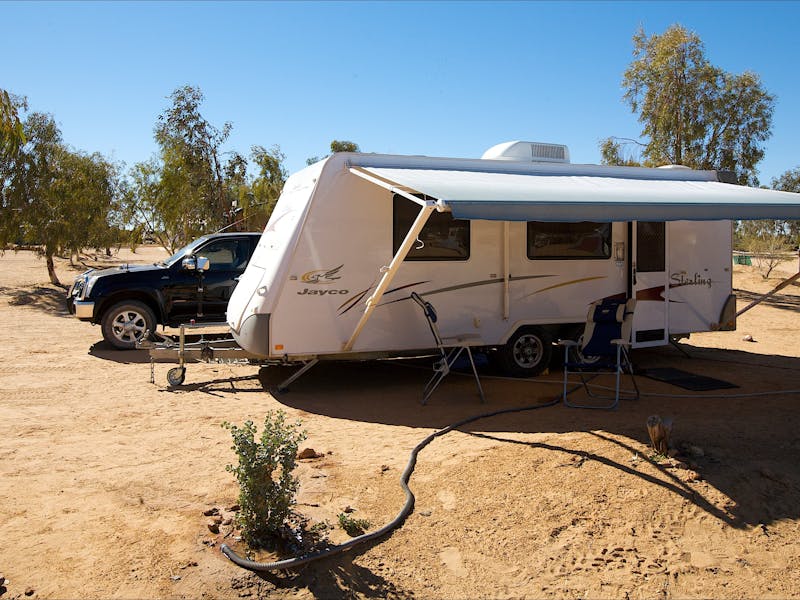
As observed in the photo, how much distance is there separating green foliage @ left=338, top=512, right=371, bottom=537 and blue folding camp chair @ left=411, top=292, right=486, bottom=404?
2.97 meters

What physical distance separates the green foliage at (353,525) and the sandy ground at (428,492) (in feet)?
0.30

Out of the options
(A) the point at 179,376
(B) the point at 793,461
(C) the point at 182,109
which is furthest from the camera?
(C) the point at 182,109

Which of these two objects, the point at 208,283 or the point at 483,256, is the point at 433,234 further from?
the point at 208,283

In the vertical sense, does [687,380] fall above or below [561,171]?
below

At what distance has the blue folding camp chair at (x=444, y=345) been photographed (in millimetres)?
6969

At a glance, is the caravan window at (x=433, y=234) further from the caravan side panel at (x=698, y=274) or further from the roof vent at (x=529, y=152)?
the caravan side panel at (x=698, y=274)

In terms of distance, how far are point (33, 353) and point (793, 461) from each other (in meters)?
9.55

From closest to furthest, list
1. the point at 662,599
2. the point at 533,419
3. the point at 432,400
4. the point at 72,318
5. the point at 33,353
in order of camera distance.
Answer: the point at 662,599 → the point at 533,419 → the point at 432,400 → the point at 33,353 → the point at 72,318

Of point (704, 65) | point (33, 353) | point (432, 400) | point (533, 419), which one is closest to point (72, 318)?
point (33, 353)

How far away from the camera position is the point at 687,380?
8055 millimetres

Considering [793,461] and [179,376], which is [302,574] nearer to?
[793,461]

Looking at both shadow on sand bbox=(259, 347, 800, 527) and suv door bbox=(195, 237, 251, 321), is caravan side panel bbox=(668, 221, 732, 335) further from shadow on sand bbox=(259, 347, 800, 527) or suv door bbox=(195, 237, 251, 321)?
suv door bbox=(195, 237, 251, 321)

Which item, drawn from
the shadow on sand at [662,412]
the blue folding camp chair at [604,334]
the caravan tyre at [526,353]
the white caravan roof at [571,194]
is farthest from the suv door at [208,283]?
the blue folding camp chair at [604,334]

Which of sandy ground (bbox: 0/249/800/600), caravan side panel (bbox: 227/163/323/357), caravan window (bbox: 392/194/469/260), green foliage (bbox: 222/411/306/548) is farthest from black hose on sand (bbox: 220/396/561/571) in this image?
caravan window (bbox: 392/194/469/260)
